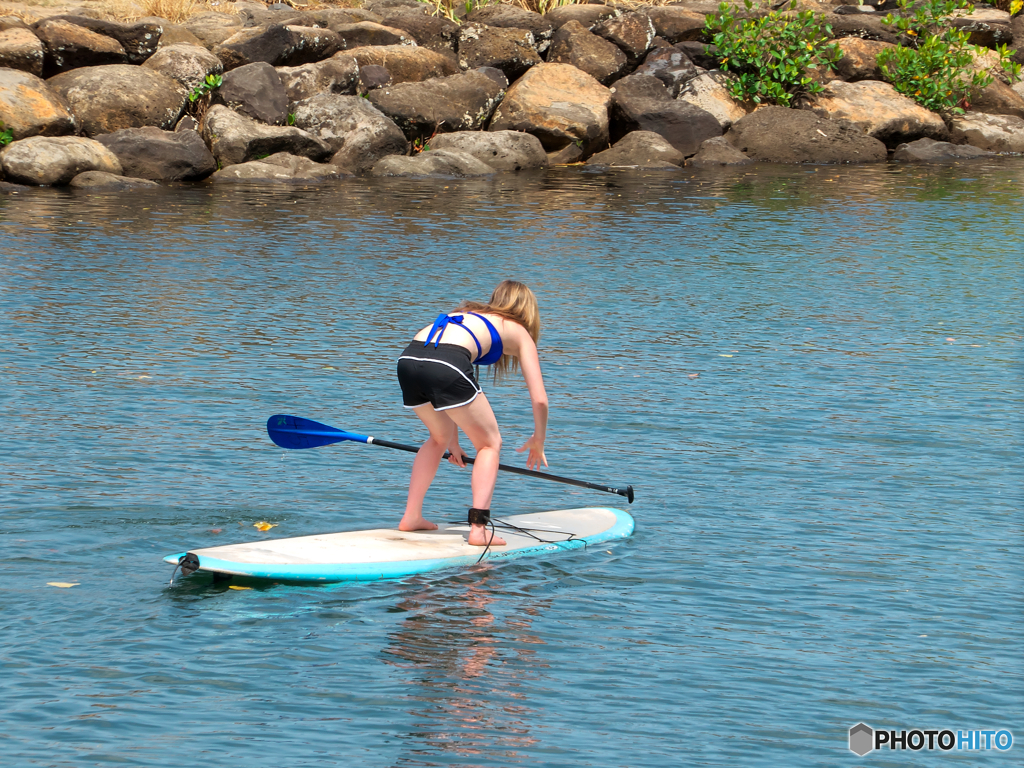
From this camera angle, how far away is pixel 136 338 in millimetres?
10773

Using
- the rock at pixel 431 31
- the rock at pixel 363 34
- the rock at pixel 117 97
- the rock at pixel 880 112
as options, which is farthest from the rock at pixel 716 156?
the rock at pixel 117 97

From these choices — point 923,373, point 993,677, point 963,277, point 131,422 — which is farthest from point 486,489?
point 963,277

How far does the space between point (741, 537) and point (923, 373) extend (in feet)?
12.9

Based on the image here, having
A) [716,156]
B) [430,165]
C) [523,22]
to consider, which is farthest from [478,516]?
[523,22]

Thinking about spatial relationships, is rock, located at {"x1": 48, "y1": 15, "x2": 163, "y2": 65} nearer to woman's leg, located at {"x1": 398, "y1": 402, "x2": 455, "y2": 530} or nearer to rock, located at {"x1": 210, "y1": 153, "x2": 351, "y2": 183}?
rock, located at {"x1": 210, "y1": 153, "x2": 351, "y2": 183}

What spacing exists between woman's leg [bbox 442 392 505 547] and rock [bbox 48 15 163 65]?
20.5 metres

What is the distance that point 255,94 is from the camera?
77.9 feet

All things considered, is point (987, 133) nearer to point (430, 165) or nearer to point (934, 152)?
point (934, 152)

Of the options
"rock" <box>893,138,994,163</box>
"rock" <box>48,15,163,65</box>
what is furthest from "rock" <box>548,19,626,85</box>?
"rock" <box>48,15,163,65</box>

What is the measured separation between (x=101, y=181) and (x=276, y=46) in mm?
5843

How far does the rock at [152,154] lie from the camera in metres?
22.0

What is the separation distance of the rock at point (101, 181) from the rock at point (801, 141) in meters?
12.9

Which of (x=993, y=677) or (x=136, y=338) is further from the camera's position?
(x=136, y=338)

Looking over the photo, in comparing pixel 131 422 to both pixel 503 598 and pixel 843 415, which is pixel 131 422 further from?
pixel 843 415
